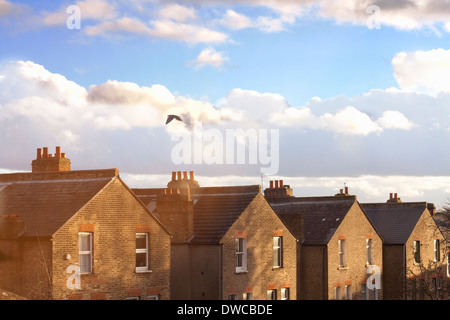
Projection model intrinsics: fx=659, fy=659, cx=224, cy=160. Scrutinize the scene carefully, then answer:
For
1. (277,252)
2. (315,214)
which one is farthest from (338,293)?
(277,252)

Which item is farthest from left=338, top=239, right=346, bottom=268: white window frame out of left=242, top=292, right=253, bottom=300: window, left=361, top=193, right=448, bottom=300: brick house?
left=242, top=292, right=253, bottom=300: window

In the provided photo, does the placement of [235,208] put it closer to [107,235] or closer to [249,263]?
[249,263]

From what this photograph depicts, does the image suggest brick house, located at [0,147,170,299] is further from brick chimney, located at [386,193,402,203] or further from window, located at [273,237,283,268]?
brick chimney, located at [386,193,402,203]

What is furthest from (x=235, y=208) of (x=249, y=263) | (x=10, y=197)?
(x=10, y=197)

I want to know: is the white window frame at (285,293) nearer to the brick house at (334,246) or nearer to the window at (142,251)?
the brick house at (334,246)

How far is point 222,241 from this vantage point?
32000mm

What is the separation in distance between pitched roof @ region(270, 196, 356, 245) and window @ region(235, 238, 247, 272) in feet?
20.0

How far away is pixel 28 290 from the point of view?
25031 millimetres

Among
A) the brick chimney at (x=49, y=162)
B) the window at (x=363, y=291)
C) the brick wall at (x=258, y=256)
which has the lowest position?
the window at (x=363, y=291)

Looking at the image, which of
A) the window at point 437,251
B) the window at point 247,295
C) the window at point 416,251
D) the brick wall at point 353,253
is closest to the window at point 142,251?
the window at point 247,295

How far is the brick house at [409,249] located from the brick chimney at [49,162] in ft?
80.3

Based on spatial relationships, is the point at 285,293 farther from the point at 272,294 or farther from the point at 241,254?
the point at 241,254

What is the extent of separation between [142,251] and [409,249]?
81.0ft

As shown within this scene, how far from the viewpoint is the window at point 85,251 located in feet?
85.2
